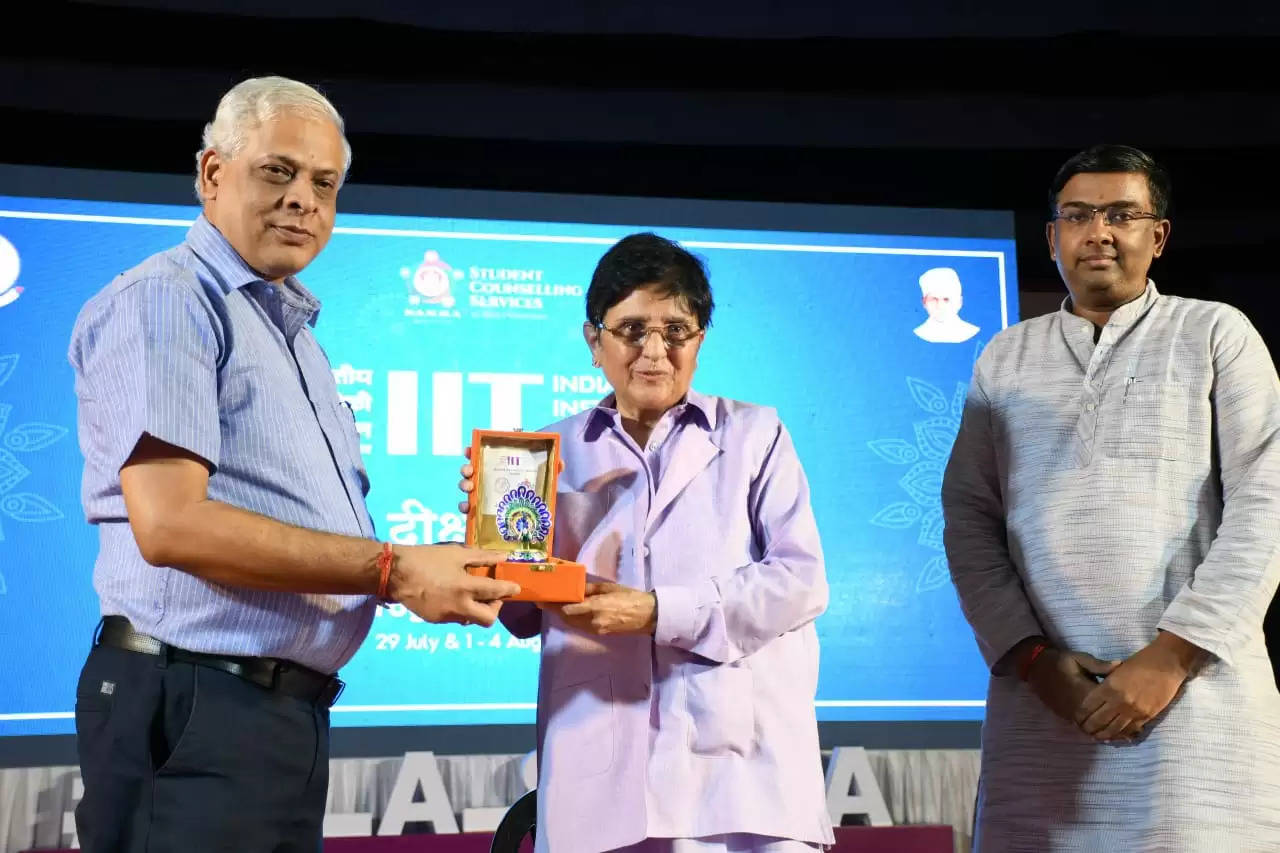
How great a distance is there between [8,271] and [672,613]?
2.74 metres

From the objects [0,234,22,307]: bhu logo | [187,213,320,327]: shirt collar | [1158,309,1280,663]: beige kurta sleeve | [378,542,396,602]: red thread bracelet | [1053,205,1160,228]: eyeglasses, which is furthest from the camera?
[0,234,22,307]: bhu logo

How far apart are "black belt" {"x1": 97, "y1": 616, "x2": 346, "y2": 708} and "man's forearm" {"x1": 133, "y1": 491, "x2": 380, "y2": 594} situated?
104 mm

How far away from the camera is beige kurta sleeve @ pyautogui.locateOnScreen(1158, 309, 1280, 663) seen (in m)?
2.01

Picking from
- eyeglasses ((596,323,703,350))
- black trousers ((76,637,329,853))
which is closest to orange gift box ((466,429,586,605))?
eyeglasses ((596,323,703,350))

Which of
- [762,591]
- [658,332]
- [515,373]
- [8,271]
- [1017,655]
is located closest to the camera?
[762,591]

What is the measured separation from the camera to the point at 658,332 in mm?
2053

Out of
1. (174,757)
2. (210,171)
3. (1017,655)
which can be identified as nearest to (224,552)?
(174,757)

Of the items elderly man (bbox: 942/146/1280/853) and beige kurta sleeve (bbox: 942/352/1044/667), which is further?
beige kurta sleeve (bbox: 942/352/1044/667)

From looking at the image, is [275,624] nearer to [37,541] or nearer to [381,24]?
[37,541]

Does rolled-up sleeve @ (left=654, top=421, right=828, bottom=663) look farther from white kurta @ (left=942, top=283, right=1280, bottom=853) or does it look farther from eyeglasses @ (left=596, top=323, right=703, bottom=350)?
white kurta @ (left=942, top=283, right=1280, bottom=853)

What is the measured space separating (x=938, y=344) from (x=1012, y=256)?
42 centimetres

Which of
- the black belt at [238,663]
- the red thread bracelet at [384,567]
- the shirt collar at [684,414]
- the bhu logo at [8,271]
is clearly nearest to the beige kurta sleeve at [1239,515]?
the shirt collar at [684,414]

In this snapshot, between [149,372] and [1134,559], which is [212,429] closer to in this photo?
[149,372]

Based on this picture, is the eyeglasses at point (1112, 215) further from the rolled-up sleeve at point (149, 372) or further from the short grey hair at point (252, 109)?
the rolled-up sleeve at point (149, 372)
